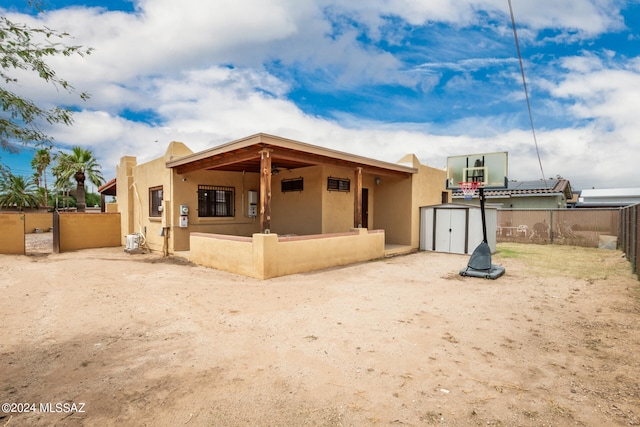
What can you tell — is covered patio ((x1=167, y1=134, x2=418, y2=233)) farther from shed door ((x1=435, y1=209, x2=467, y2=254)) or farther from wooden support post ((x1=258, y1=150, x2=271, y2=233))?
shed door ((x1=435, y1=209, x2=467, y2=254))

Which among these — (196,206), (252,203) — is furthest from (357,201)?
(196,206)

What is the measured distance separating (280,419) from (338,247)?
6.95 metres

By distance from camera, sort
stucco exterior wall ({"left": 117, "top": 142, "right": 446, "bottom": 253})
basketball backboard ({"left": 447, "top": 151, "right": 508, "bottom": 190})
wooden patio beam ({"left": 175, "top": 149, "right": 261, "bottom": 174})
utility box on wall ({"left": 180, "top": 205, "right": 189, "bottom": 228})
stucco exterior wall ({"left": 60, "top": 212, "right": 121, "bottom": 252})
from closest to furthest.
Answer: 1. wooden patio beam ({"left": 175, "top": 149, "right": 261, "bottom": 174})
2. basketball backboard ({"left": 447, "top": 151, "right": 508, "bottom": 190})
3. utility box on wall ({"left": 180, "top": 205, "right": 189, "bottom": 228})
4. stucco exterior wall ({"left": 117, "top": 142, "right": 446, "bottom": 253})
5. stucco exterior wall ({"left": 60, "top": 212, "right": 121, "bottom": 252})

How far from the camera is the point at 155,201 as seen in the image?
38.9ft

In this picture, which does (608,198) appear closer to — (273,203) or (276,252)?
(273,203)

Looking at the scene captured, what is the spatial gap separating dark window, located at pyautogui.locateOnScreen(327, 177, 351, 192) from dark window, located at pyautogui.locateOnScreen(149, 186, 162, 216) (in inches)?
231

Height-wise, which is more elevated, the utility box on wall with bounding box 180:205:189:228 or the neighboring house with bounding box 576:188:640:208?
the neighboring house with bounding box 576:188:640:208

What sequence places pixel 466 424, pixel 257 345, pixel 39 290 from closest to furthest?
pixel 466 424
pixel 257 345
pixel 39 290

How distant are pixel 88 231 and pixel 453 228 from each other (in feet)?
47.3

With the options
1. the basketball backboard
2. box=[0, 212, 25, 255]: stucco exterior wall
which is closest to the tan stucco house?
the basketball backboard

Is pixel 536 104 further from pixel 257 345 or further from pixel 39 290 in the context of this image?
pixel 39 290

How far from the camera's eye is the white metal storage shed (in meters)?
11.8

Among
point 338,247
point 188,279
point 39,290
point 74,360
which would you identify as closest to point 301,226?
point 338,247

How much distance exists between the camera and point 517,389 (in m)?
2.83
